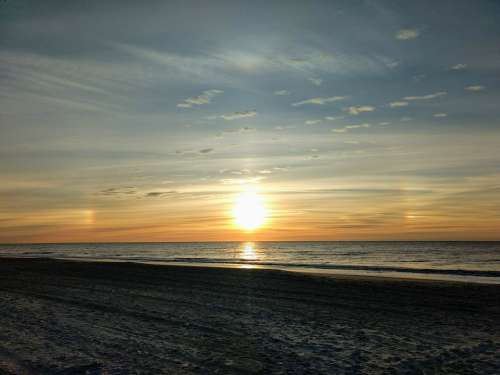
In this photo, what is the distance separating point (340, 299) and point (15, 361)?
41.7ft

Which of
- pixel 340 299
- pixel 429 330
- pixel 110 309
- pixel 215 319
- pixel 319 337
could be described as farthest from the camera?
pixel 340 299

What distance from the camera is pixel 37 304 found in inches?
622

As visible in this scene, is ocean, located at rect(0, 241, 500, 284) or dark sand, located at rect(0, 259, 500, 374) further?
ocean, located at rect(0, 241, 500, 284)

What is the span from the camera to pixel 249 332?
11031 mm

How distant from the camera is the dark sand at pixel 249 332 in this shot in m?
8.12

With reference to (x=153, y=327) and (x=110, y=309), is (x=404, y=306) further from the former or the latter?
(x=110, y=309)

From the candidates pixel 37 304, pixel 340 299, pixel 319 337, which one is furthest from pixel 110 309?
pixel 340 299

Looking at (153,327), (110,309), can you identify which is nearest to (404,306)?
(153,327)

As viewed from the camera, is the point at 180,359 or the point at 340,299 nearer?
the point at 180,359

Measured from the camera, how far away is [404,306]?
15648 mm

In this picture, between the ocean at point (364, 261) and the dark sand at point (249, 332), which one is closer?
the dark sand at point (249, 332)

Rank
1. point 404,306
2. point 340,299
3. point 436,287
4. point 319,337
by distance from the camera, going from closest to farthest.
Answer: point 319,337 → point 404,306 → point 340,299 → point 436,287

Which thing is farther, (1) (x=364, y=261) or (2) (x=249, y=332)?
(1) (x=364, y=261)

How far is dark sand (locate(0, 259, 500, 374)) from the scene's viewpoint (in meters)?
8.12
